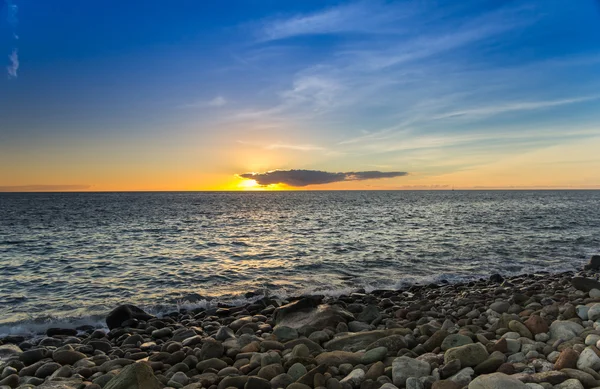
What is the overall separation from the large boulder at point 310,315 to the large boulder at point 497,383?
3.80 m

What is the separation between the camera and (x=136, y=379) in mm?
4820

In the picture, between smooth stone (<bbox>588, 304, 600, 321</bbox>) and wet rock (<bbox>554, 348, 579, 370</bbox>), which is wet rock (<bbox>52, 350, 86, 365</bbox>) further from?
smooth stone (<bbox>588, 304, 600, 321</bbox>)

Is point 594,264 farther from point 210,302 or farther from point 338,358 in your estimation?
point 338,358

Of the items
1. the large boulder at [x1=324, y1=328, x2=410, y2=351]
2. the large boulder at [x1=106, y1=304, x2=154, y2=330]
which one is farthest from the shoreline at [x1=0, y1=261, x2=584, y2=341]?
the large boulder at [x1=324, y1=328, x2=410, y2=351]

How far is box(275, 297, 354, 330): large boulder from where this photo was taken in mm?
8047

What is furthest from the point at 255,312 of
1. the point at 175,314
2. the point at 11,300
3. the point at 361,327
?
the point at 11,300

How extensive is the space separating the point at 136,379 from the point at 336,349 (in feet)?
10.0

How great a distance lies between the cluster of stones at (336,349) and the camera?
4.92 m

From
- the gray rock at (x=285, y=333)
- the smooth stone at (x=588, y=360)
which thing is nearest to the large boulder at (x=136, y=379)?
the gray rock at (x=285, y=333)

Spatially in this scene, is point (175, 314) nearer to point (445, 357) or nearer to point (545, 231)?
point (445, 357)

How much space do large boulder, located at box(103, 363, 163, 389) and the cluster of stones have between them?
0.01 metres

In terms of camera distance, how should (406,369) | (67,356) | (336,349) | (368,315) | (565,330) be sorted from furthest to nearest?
(368,315), (67,356), (336,349), (565,330), (406,369)

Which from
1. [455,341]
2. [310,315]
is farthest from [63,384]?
Answer: [455,341]

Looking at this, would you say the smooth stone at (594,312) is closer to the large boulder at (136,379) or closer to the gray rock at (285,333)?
the gray rock at (285,333)
